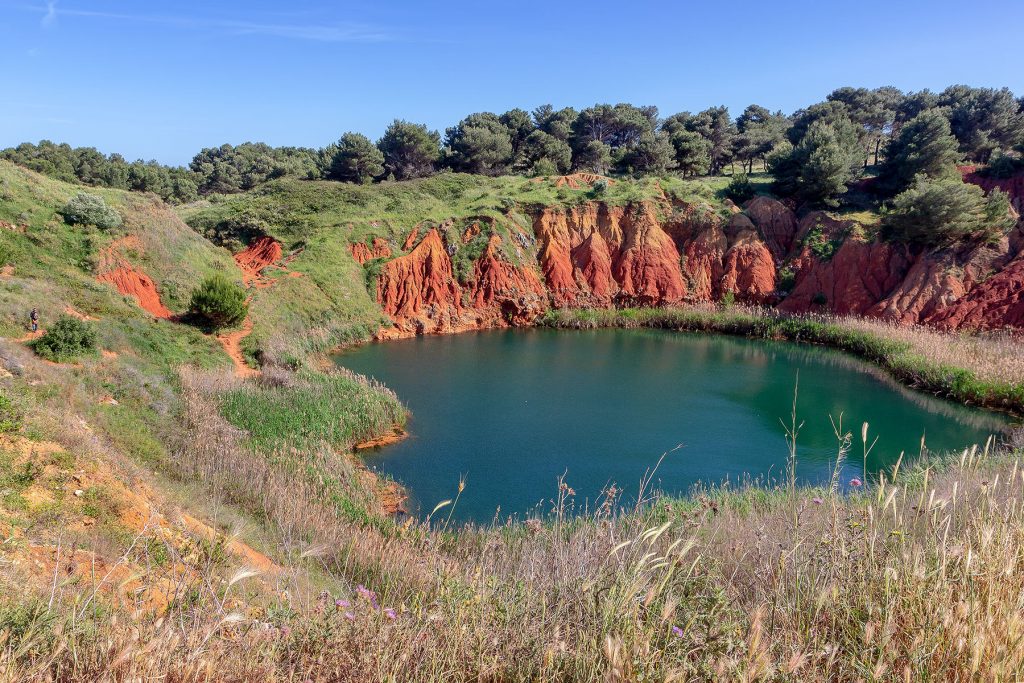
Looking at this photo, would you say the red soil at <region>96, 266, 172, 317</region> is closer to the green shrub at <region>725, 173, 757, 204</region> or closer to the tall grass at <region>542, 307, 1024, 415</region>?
the tall grass at <region>542, 307, 1024, 415</region>

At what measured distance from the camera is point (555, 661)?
346 centimetres

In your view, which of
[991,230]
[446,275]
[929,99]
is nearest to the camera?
[991,230]

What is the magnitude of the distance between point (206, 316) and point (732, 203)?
3611 centimetres

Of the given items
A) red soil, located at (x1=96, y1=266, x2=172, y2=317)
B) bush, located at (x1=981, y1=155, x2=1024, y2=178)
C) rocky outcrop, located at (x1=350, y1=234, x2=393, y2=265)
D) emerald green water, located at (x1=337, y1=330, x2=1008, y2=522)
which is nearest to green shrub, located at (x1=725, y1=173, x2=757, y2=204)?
bush, located at (x1=981, y1=155, x2=1024, y2=178)

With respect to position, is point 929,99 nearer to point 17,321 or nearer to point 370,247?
point 370,247

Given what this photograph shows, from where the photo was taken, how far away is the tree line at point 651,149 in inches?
1609

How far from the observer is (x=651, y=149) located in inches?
2067

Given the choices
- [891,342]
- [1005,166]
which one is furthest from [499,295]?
[1005,166]

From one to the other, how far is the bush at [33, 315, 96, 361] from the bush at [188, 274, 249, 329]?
5699 mm

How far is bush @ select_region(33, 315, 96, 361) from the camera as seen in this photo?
15.6 metres

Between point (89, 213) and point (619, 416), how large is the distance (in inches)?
959

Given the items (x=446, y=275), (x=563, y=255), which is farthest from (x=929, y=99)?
(x=446, y=275)

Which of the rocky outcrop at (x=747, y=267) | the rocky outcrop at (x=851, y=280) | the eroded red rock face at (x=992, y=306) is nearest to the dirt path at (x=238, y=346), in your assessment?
the rocky outcrop at (x=747, y=267)

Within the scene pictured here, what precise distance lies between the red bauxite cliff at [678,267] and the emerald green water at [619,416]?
558cm
